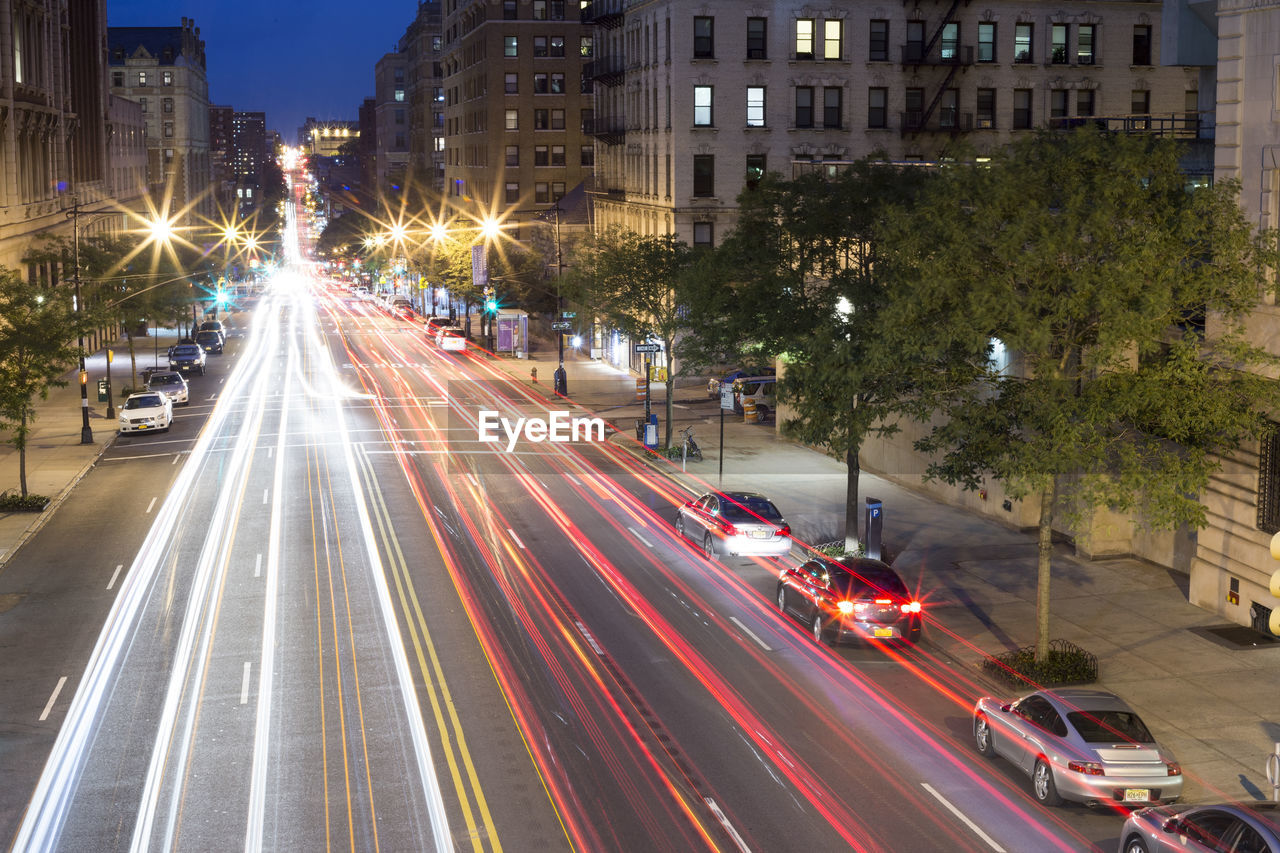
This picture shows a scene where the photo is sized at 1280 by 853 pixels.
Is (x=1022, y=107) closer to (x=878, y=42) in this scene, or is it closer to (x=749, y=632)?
(x=878, y=42)

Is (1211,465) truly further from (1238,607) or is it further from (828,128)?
(828,128)

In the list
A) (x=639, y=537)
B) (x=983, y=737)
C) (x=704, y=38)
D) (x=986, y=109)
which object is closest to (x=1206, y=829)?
(x=983, y=737)

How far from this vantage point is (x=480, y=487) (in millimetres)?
40750

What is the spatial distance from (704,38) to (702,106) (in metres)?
3.06

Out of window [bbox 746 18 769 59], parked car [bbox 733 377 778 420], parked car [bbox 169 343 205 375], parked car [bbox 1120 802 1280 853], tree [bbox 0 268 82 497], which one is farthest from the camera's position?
parked car [bbox 169 343 205 375]

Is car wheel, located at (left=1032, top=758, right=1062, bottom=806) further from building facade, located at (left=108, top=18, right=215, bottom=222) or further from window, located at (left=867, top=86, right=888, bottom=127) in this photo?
building facade, located at (left=108, top=18, right=215, bottom=222)

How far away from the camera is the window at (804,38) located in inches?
2530

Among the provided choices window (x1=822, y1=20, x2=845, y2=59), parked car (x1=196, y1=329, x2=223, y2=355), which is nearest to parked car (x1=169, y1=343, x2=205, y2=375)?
parked car (x1=196, y1=329, x2=223, y2=355)

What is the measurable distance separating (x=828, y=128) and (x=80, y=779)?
52796 mm

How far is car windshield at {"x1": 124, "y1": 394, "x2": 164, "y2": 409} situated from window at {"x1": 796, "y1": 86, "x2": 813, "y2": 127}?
31.3 meters

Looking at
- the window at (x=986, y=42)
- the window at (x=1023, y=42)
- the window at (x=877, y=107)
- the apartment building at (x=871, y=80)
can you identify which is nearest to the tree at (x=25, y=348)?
the apartment building at (x=871, y=80)

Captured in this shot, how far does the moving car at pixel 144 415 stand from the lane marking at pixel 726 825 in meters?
39.3

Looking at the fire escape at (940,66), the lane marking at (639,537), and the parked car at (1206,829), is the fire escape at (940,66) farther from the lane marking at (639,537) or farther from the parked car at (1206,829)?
the parked car at (1206,829)

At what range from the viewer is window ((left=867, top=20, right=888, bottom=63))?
2537 inches
